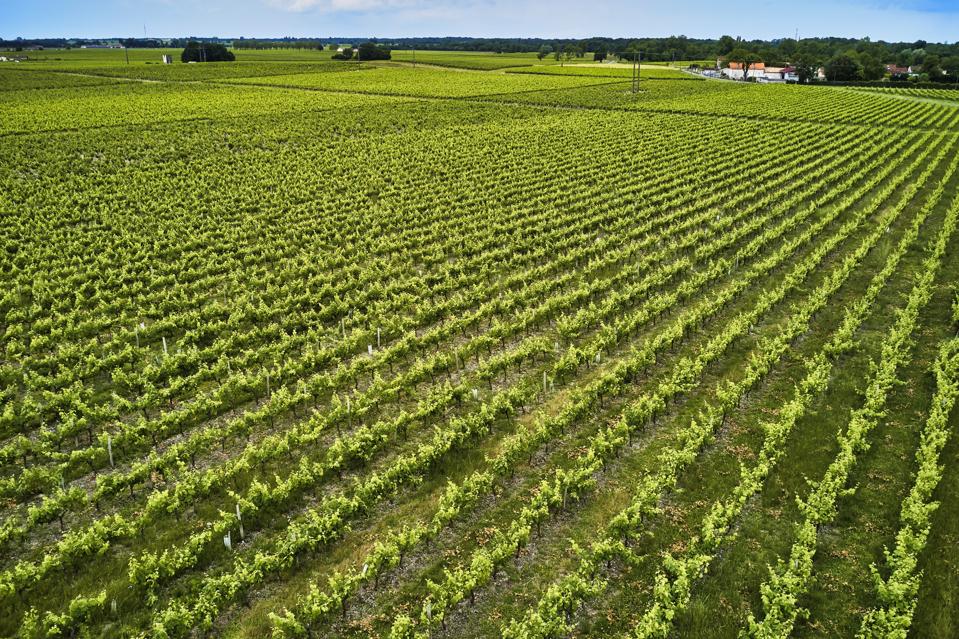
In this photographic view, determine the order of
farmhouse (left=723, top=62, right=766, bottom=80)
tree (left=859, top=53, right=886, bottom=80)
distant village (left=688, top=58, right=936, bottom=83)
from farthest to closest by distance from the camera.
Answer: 1. farmhouse (left=723, top=62, right=766, bottom=80)
2. distant village (left=688, top=58, right=936, bottom=83)
3. tree (left=859, top=53, right=886, bottom=80)

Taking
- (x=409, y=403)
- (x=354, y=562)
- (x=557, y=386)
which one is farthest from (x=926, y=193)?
(x=354, y=562)

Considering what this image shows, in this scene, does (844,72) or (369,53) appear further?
(369,53)

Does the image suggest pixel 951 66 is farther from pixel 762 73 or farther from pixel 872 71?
pixel 762 73

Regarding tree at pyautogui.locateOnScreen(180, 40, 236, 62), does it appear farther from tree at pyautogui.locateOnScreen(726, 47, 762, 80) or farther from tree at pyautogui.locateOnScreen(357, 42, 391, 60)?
tree at pyautogui.locateOnScreen(726, 47, 762, 80)

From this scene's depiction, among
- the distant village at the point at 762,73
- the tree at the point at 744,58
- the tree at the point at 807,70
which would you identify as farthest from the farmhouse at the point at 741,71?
the tree at the point at 807,70

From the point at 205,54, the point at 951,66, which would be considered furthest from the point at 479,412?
the point at 951,66

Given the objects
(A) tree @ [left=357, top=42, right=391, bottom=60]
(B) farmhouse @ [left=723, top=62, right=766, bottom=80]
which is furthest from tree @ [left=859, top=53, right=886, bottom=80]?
(A) tree @ [left=357, top=42, right=391, bottom=60]
